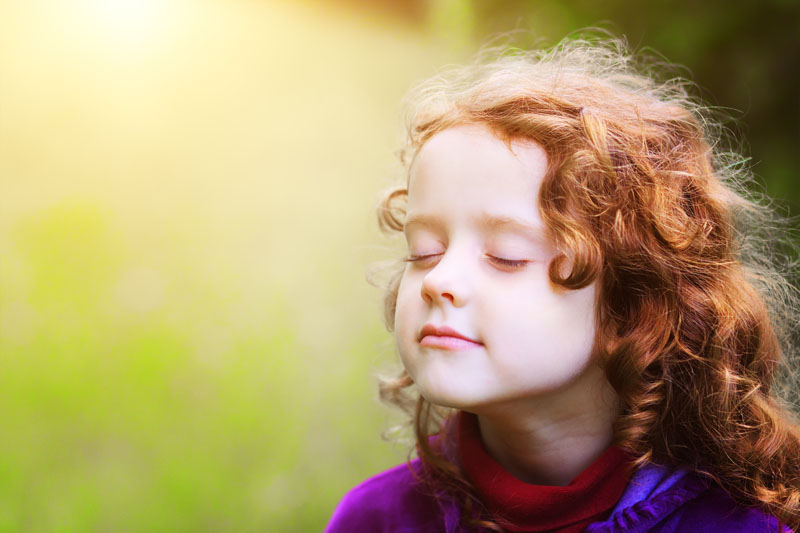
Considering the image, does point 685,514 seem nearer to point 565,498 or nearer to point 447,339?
point 565,498

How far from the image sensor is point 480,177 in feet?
2.83

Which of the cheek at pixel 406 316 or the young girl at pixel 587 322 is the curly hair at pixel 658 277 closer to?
the young girl at pixel 587 322

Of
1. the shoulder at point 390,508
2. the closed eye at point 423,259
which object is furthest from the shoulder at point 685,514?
the closed eye at point 423,259

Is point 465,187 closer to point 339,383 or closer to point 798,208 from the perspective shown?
point 339,383

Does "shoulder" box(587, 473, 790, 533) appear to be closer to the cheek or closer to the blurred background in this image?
the cheek

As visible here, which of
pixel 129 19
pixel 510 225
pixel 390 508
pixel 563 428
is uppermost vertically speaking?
pixel 129 19

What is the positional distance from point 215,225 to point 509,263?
0.68 meters

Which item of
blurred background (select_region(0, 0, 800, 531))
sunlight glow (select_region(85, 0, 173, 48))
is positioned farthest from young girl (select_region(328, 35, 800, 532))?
sunlight glow (select_region(85, 0, 173, 48))

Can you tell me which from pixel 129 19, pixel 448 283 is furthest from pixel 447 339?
pixel 129 19

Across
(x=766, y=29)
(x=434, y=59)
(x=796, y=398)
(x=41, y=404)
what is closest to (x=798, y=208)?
(x=766, y=29)

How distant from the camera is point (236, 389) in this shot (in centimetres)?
137

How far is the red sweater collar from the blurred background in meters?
0.53

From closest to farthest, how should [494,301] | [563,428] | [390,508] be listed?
[494,301] → [563,428] → [390,508]

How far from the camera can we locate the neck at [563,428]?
3.05ft
